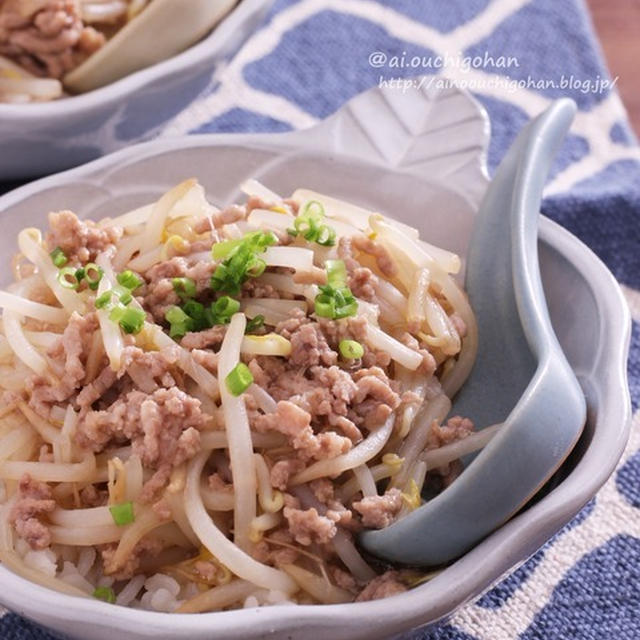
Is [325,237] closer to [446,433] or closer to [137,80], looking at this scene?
[446,433]

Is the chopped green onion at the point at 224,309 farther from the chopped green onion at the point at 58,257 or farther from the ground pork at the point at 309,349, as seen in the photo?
the chopped green onion at the point at 58,257

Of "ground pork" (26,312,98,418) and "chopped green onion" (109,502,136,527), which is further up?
"ground pork" (26,312,98,418)

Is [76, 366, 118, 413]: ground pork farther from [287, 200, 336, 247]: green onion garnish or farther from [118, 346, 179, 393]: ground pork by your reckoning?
[287, 200, 336, 247]: green onion garnish

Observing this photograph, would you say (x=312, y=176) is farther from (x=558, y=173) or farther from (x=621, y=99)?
(x=621, y=99)

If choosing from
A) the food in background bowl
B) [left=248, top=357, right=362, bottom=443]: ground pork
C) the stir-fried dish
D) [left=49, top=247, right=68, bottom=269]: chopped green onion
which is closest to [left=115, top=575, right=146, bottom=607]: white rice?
the stir-fried dish

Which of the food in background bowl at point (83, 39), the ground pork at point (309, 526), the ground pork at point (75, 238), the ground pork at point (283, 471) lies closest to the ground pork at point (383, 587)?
the ground pork at point (309, 526)
